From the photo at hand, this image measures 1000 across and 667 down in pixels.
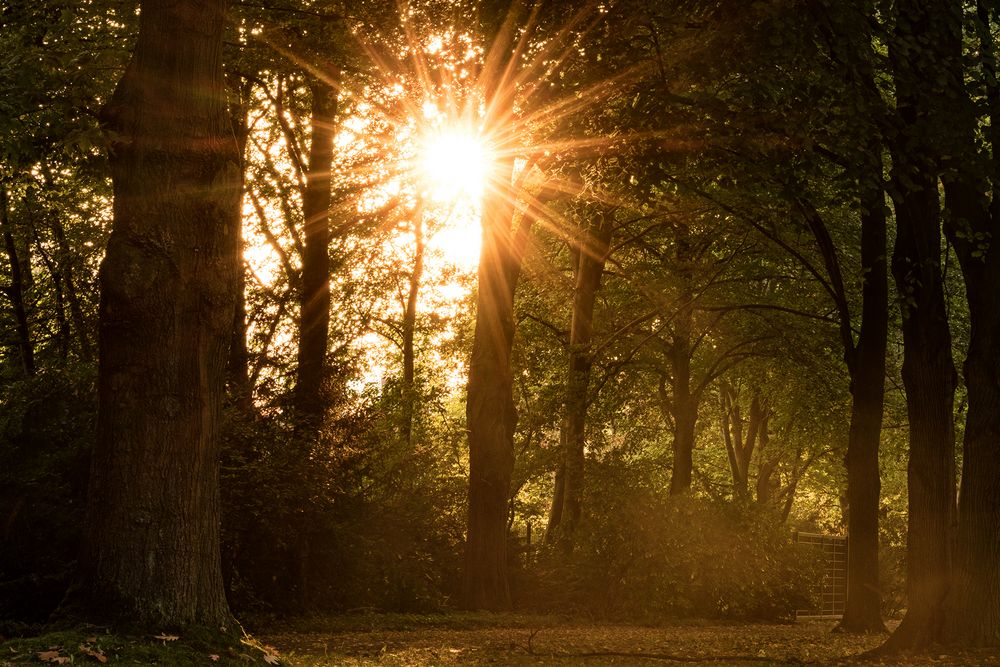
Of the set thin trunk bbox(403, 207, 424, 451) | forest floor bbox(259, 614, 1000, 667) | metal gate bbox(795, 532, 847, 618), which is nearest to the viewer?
forest floor bbox(259, 614, 1000, 667)

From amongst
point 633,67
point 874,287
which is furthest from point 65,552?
point 874,287

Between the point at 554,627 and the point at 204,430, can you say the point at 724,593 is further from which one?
the point at 204,430

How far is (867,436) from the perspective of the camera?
59.6 feet

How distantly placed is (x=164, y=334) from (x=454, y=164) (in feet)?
47.0

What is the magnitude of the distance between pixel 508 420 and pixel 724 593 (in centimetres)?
621

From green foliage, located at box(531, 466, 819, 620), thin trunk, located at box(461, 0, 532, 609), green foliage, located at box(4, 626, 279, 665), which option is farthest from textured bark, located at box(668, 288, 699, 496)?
green foliage, located at box(4, 626, 279, 665)

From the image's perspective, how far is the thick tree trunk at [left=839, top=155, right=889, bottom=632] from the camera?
58.1 feet

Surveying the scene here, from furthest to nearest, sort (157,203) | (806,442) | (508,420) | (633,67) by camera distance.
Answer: (806,442)
(508,420)
(633,67)
(157,203)

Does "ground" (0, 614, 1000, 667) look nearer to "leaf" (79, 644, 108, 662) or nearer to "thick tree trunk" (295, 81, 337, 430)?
"leaf" (79, 644, 108, 662)

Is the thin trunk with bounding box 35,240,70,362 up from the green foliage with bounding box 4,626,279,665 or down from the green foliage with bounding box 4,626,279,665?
up

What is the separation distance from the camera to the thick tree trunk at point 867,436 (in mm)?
17719

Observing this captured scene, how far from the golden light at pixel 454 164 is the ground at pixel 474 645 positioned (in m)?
8.15

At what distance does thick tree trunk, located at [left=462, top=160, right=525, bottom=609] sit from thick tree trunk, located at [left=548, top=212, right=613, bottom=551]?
337 centimetres

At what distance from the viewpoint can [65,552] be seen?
13.9 meters
